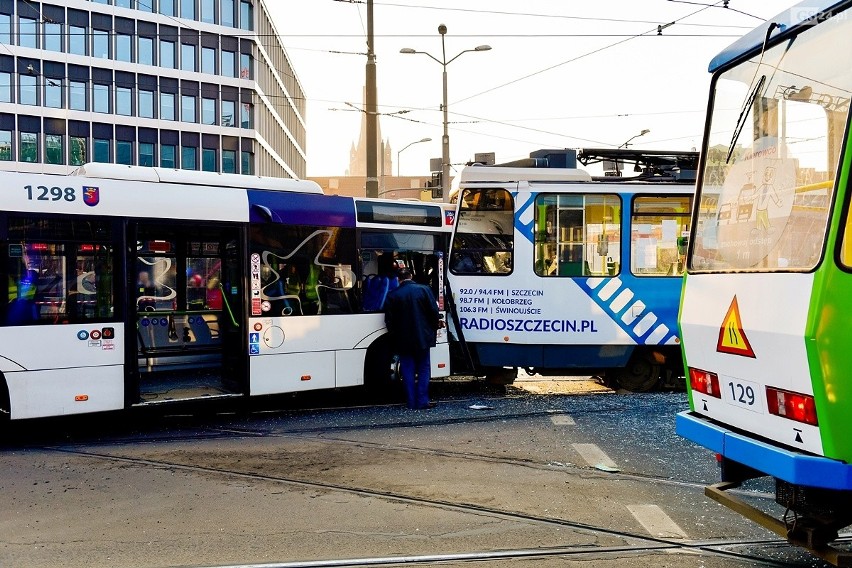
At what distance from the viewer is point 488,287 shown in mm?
12656

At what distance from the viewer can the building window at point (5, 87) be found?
4962 centimetres

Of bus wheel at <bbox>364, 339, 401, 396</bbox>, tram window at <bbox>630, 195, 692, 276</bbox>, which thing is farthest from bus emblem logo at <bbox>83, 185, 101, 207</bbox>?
tram window at <bbox>630, 195, 692, 276</bbox>

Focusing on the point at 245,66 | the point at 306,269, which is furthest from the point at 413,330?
the point at 245,66

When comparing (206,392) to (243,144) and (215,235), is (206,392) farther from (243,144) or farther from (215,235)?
(243,144)

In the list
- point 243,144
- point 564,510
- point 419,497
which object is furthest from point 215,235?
point 243,144

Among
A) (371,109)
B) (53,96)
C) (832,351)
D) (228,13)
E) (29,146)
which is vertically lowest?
(832,351)

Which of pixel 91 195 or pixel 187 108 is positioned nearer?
pixel 91 195

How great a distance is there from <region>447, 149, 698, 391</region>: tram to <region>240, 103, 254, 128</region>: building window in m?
49.5

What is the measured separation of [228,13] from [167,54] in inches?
199

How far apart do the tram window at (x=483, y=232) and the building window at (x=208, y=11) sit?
1932 inches

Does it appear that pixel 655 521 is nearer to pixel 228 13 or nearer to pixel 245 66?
pixel 245 66

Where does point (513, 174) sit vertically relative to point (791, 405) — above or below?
above

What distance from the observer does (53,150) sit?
2069 inches

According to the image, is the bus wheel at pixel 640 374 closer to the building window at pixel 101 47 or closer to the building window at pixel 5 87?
the building window at pixel 5 87
